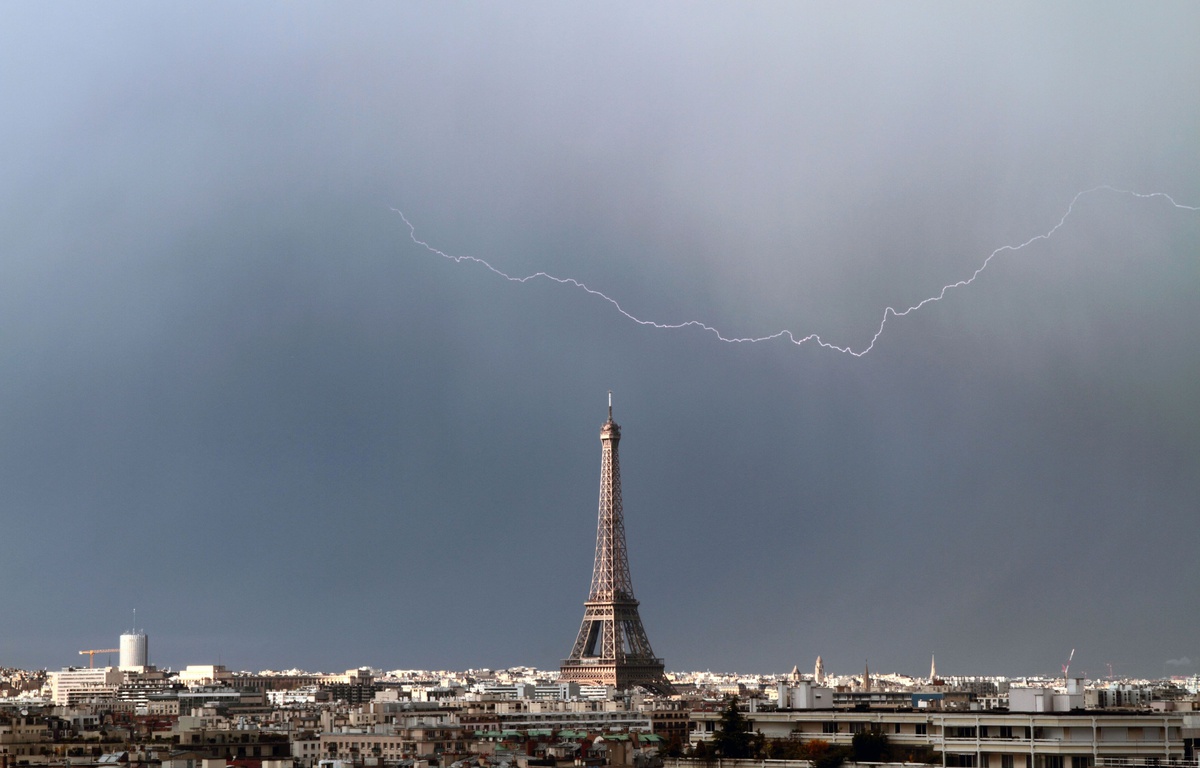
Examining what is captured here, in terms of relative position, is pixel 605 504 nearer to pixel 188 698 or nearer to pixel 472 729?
pixel 188 698

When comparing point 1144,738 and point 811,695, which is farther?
point 811,695

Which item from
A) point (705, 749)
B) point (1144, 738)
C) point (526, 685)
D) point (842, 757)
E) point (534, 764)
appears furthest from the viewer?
point (526, 685)

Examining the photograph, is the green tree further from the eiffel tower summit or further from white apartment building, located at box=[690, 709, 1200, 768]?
the eiffel tower summit

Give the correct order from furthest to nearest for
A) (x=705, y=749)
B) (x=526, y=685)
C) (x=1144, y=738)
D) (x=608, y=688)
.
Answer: (x=526, y=685) < (x=608, y=688) < (x=705, y=749) < (x=1144, y=738)

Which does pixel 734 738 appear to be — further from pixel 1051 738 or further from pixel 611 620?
pixel 611 620

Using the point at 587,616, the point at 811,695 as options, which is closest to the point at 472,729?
the point at 587,616

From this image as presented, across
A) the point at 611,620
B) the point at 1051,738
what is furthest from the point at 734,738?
the point at 611,620
